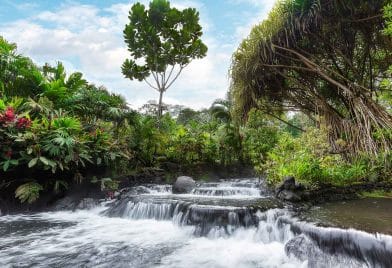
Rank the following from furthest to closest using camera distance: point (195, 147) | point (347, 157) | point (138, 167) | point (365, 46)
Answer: point (195, 147)
point (138, 167)
point (365, 46)
point (347, 157)

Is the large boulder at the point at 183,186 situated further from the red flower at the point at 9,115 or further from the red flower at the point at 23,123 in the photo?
the red flower at the point at 9,115

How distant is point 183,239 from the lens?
5.21 metres

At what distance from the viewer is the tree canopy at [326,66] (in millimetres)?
6492

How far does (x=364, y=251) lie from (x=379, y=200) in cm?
237

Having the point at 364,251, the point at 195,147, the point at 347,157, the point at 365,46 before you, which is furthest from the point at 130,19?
the point at 364,251

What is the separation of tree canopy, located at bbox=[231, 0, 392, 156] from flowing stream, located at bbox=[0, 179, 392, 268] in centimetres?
242

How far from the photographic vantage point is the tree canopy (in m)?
6.49

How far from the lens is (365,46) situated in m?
7.66

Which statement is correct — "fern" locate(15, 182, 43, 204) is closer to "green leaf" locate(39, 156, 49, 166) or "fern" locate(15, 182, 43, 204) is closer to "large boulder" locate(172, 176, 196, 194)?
"green leaf" locate(39, 156, 49, 166)

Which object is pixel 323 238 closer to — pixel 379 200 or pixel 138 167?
pixel 379 200

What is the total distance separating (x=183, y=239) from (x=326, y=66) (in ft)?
17.2

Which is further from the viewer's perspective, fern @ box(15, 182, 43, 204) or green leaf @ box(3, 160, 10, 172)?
fern @ box(15, 182, 43, 204)

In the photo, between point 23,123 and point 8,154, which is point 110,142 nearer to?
point 23,123

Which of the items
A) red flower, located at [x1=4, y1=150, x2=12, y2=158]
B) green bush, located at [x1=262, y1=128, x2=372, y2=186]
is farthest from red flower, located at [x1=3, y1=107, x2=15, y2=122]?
green bush, located at [x1=262, y1=128, x2=372, y2=186]
